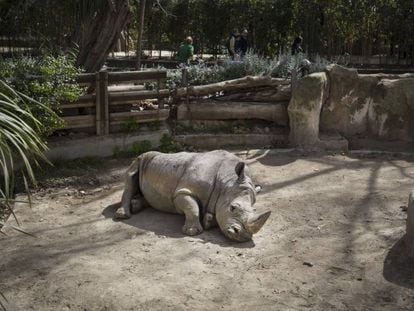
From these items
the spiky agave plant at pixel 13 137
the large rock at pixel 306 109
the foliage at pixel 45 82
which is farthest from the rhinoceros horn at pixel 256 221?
the large rock at pixel 306 109

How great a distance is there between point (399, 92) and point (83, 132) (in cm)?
483

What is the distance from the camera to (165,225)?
575cm

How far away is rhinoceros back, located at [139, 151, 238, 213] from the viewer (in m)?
5.69

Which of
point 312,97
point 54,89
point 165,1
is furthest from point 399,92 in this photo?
point 165,1

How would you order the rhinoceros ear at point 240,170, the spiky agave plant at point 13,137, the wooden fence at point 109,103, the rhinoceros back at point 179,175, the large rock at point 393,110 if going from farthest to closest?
the large rock at point 393,110, the wooden fence at point 109,103, the rhinoceros back at point 179,175, the rhinoceros ear at point 240,170, the spiky agave plant at point 13,137

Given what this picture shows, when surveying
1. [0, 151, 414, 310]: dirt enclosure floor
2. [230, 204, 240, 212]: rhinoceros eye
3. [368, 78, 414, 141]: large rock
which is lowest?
[0, 151, 414, 310]: dirt enclosure floor

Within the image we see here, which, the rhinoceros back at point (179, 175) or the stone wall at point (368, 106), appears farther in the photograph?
the stone wall at point (368, 106)

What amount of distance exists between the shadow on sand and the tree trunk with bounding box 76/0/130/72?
10.4 ft

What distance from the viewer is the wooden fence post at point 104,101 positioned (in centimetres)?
764

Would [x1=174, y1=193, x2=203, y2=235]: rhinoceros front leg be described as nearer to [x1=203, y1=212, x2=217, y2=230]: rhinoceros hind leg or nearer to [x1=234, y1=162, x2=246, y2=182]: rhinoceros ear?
[x1=203, y1=212, x2=217, y2=230]: rhinoceros hind leg

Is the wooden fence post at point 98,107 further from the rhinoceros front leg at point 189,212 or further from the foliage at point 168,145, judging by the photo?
the rhinoceros front leg at point 189,212

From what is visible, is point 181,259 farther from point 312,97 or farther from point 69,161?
point 312,97

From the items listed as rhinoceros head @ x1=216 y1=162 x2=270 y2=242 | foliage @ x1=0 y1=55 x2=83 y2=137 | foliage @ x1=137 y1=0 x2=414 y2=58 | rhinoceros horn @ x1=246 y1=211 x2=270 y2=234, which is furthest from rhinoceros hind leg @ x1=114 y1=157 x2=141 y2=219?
foliage @ x1=137 y1=0 x2=414 y2=58

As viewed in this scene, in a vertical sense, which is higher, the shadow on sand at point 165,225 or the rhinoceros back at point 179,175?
the rhinoceros back at point 179,175
